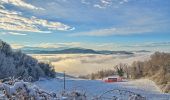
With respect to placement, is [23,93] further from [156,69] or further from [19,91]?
[156,69]

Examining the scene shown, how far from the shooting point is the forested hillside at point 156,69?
158 ft

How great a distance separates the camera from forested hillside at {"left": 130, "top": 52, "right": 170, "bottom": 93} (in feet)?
158

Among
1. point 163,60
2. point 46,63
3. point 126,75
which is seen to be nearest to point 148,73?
point 163,60

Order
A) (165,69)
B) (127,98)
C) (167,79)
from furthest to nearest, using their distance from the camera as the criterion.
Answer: (165,69)
(167,79)
(127,98)

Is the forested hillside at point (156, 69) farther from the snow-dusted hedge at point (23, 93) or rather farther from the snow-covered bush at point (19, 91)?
the snow-covered bush at point (19, 91)

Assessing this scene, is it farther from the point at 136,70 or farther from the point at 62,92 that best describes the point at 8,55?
the point at 62,92

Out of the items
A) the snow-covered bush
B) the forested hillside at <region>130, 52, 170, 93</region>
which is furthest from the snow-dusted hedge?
the forested hillside at <region>130, 52, 170, 93</region>

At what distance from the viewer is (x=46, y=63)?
55719mm

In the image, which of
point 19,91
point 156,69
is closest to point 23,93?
point 19,91

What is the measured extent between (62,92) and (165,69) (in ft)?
163

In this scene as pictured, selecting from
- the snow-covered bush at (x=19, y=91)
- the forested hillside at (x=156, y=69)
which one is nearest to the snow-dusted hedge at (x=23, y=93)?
the snow-covered bush at (x=19, y=91)

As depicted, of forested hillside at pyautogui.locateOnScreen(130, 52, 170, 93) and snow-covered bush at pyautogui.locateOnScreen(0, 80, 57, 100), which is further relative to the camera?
forested hillside at pyautogui.locateOnScreen(130, 52, 170, 93)

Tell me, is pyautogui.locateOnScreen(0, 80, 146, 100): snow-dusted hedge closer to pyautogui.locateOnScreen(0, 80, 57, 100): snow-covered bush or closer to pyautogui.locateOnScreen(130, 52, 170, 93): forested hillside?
pyautogui.locateOnScreen(0, 80, 57, 100): snow-covered bush

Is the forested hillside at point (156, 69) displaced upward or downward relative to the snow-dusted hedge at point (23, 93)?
upward
